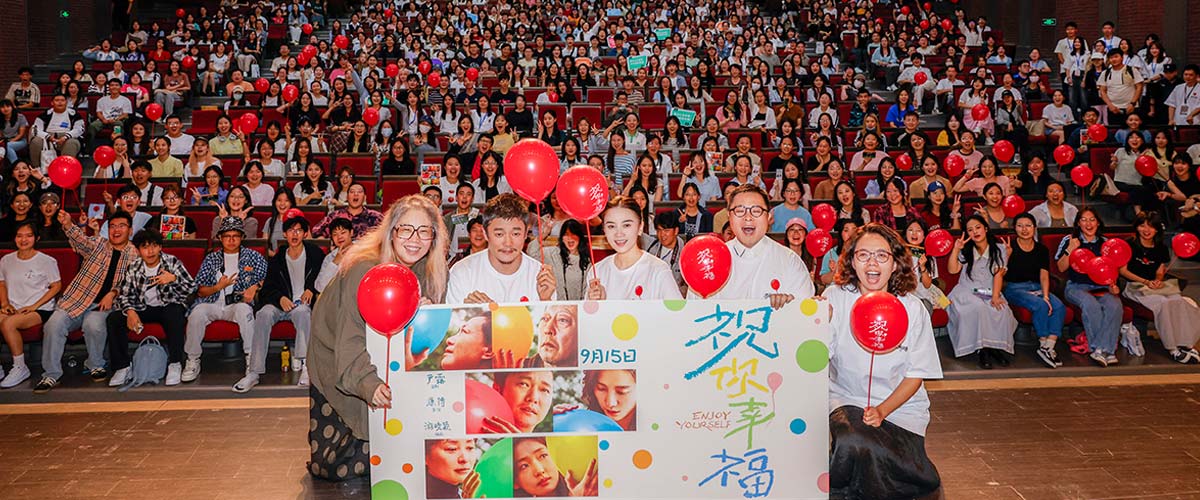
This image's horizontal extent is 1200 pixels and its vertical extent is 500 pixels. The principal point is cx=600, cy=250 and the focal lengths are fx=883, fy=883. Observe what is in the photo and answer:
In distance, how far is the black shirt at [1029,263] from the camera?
7.04 metres

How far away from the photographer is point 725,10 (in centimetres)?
1758

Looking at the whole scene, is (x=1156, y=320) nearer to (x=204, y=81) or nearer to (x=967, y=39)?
(x=967, y=39)

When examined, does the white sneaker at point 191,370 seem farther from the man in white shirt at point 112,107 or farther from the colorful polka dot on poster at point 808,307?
the man in white shirt at point 112,107

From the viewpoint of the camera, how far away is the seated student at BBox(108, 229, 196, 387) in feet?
21.1

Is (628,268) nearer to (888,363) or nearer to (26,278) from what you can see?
(888,363)

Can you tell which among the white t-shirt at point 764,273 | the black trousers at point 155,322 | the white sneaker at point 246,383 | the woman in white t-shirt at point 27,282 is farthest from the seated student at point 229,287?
the white t-shirt at point 764,273

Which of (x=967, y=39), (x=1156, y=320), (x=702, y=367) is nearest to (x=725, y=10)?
(x=967, y=39)

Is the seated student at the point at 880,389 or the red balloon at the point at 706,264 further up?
the red balloon at the point at 706,264

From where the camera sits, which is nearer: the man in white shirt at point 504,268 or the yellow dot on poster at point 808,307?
the yellow dot on poster at point 808,307

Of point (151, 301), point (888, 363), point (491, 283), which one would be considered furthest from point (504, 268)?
point (151, 301)

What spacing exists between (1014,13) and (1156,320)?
12.4 m

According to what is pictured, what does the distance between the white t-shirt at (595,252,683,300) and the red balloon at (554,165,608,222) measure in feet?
1.05

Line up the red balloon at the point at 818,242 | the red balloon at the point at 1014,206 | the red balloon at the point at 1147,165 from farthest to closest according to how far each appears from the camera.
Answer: the red balloon at the point at 1147,165, the red balloon at the point at 1014,206, the red balloon at the point at 818,242

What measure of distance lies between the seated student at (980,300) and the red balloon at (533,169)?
12.3 feet
